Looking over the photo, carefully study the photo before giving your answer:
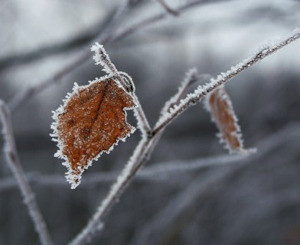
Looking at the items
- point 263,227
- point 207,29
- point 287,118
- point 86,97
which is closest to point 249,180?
point 287,118

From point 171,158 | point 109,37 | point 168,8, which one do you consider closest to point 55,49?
point 109,37

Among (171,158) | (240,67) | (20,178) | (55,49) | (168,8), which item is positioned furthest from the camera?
(171,158)

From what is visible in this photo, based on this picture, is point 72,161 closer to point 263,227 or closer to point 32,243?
point 263,227

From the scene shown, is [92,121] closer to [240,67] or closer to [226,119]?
[240,67]

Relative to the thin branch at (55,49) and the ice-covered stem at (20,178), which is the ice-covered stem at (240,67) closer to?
the ice-covered stem at (20,178)

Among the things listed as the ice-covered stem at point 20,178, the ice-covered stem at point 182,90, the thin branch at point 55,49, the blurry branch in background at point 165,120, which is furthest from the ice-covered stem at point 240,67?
the thin branch at point 55,49

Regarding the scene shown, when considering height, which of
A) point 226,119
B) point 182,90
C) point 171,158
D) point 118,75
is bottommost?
point 171,158
